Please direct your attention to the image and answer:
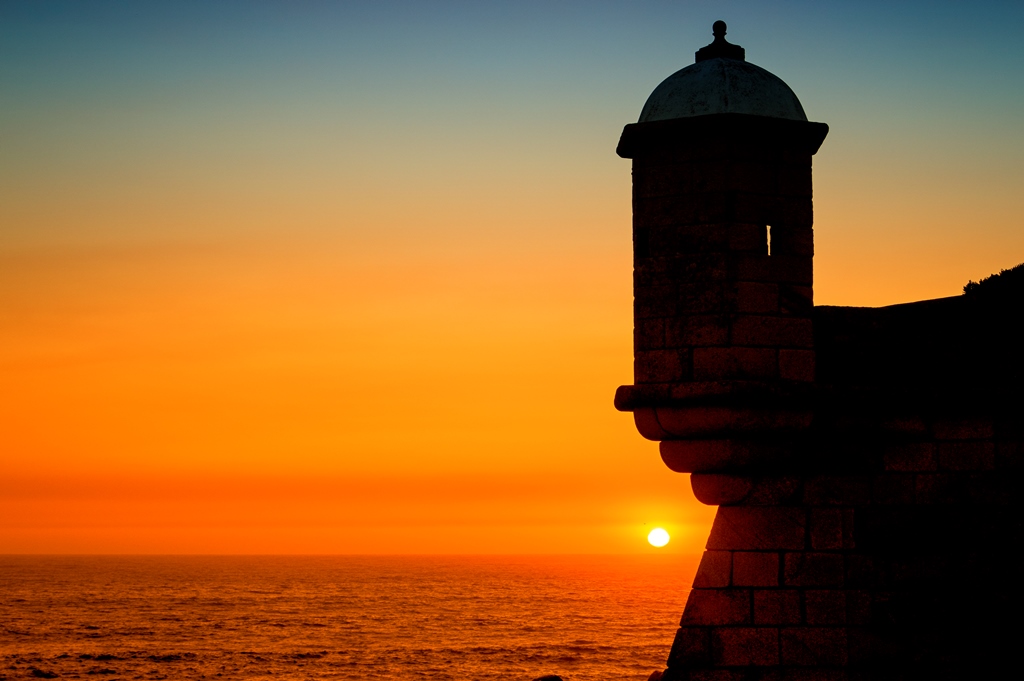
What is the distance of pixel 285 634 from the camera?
67.1 m

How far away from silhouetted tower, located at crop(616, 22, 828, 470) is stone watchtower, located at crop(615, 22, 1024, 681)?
1 cm

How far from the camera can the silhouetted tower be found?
321 inches

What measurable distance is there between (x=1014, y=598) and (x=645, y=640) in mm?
58826

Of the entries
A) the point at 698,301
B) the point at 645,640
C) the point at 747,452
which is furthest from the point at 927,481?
the point at 645,640

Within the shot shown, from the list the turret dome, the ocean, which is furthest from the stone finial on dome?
the ocean

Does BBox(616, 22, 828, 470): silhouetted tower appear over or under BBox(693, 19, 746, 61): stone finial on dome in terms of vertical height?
under

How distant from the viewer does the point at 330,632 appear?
6856cm

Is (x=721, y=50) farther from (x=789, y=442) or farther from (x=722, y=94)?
(x=789, y=442)

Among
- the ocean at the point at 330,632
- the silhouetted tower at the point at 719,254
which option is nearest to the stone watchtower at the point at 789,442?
the silhouetted tower at the point at 719,254

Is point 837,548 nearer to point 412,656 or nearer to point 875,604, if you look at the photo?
point 875,604

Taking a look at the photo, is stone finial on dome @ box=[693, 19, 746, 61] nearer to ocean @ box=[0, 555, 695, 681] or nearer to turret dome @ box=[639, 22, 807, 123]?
turret dome @ box=[639, 22, 807, 123]

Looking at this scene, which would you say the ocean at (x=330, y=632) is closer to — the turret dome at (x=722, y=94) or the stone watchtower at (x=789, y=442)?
the stone watchtower at (x=789, y=442)

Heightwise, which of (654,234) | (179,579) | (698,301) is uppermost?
(654,234)

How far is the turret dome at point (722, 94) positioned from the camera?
837 centimetres
